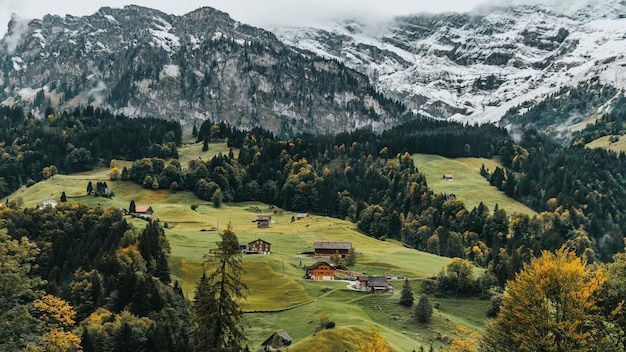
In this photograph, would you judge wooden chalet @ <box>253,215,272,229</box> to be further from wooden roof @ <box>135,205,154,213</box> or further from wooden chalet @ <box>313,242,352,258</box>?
wooden chalet @ <box>313,242,352,258</box>

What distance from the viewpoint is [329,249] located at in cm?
13588

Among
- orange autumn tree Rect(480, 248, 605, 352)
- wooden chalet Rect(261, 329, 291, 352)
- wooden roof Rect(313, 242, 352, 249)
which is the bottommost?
wooden chalet Rect(261, 329, 291, 352)

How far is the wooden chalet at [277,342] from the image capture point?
78625 mm

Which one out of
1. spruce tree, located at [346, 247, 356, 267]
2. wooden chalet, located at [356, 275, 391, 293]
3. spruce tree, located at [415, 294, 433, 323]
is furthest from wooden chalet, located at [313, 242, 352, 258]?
spruce tree, located at [415, 294, 433, 323]

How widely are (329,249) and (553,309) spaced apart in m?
100

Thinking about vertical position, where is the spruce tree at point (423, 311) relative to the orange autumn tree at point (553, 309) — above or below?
below

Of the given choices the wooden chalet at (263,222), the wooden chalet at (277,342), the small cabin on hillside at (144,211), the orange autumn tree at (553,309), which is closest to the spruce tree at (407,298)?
the wooden chalet at (277,342)

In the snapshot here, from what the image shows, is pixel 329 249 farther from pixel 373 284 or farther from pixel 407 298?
pixel 407 298

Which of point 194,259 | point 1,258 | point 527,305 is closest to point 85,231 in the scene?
point 194,259

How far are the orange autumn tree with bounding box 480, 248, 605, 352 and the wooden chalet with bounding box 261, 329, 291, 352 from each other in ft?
150

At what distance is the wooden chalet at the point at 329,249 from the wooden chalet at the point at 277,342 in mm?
52629

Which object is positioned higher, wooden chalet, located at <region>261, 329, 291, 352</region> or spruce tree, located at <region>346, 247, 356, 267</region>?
spruce tree, located at <region>346, 247, 356, 267</region>

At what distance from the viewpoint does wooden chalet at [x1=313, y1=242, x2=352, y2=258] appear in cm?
13475

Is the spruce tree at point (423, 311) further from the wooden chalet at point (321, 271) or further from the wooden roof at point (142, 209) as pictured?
the wooden roof at point (142, 209)
